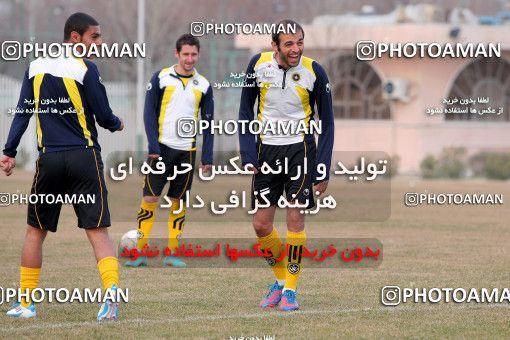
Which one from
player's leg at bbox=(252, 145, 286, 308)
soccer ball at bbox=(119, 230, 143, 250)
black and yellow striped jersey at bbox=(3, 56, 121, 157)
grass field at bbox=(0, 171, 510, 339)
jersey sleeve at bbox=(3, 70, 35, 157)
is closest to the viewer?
grass field at bbox=(0, 171, 510, 339)

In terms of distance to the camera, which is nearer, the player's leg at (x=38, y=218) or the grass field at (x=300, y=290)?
the grass field at (x=300, y=290)

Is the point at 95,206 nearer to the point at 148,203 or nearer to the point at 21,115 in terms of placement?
the point at 21,115

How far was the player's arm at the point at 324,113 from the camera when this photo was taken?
34.2 feet

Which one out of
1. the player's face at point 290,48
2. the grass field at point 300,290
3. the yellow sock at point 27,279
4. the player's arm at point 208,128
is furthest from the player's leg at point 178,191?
the yellow sock at point 27,279

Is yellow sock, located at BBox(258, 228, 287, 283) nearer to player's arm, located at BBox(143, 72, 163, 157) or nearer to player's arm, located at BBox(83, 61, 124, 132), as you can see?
player's arm, located at BBox(83, 61, 124, 132)

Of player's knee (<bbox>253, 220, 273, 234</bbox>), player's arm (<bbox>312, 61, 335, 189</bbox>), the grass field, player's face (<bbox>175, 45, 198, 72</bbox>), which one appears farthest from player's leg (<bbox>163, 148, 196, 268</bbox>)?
player's arm (<bbox>312, 61, 335, 189</bbox>)

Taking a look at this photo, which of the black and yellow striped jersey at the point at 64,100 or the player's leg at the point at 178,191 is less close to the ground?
the black and yellow striped jersey at the point at 64,100

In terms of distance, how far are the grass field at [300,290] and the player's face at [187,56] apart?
2.28m

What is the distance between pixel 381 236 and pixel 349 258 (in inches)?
136

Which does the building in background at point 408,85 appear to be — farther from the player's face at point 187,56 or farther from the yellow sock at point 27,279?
the yellow sock at point 27,279

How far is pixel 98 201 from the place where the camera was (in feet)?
31.4

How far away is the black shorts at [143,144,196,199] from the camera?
13.8m

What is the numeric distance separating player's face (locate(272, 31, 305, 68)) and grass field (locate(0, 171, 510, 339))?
6.94 ft

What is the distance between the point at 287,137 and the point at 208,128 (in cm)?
293
